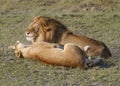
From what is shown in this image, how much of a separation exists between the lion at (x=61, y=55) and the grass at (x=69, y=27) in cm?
9

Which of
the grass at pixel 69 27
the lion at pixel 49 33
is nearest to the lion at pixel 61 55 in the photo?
the grass at pixel 69 27

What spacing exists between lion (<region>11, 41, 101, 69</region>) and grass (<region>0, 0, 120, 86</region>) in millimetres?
90

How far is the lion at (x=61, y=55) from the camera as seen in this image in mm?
6520

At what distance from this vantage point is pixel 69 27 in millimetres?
11102

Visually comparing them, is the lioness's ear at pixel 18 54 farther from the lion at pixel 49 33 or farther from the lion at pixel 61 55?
the lion at pixel 49 33

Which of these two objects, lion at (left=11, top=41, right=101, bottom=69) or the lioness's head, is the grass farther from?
the lioness's head

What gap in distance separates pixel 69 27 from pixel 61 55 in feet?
14.9

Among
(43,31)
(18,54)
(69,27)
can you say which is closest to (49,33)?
(43,31)

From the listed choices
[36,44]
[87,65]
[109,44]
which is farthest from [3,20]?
[87,65]

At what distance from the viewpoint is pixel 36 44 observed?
24.1ft

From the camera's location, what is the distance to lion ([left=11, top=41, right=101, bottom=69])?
6.52 meters

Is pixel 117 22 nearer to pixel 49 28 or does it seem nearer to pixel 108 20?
pixel 108 20

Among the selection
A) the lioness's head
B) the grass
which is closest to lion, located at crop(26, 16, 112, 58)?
the lioness's head

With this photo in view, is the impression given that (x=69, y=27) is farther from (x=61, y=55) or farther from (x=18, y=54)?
(x=61, y=55)
